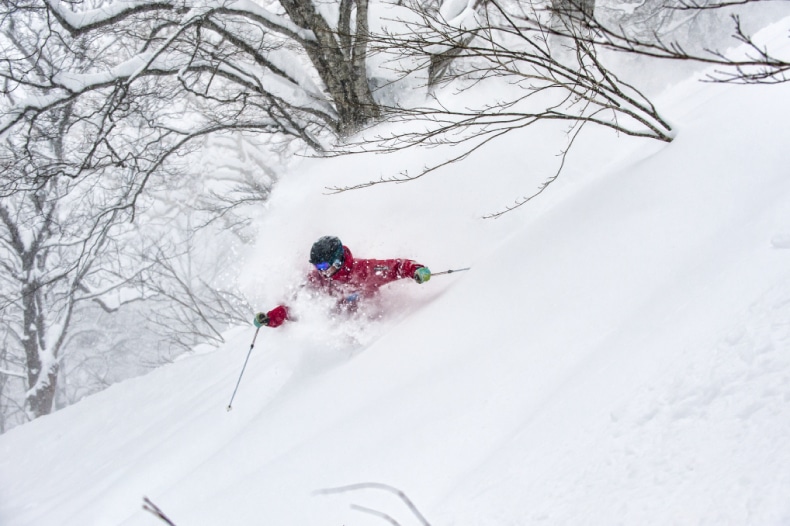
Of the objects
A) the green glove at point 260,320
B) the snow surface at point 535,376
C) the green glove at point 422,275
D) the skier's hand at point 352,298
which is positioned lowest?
the snow surface at point 535,376

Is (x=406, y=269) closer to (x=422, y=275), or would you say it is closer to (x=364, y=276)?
(x=422, y=275)

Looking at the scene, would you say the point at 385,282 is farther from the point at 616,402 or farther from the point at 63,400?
the point at 63,400

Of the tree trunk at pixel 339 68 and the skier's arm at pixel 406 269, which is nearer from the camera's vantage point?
the skier's arm at pixel 406 269

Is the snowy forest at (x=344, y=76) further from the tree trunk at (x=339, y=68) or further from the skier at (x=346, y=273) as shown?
the skier at (x=346, y=273)

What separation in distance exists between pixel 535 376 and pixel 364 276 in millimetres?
3134

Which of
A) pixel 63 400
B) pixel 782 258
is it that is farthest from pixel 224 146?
pixel 782 258

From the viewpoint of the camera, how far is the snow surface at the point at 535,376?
1543 millimetres

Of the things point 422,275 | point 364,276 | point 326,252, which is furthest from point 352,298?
point 422,275

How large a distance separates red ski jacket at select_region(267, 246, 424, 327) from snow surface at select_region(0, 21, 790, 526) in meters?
0.34

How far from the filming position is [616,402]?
182 cm

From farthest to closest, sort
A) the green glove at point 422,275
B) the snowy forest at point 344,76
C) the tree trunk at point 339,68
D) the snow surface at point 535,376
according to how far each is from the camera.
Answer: the tree trunk at point 339,68
the green glove at point 422,275
the snowy forest at point 344,76
the snow surface at point 535,376

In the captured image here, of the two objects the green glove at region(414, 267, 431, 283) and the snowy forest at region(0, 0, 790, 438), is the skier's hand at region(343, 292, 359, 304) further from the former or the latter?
the snowy forest at region(0, 0, 790, 438)

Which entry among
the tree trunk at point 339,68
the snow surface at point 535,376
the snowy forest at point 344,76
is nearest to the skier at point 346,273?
the snow surface at point 535,376

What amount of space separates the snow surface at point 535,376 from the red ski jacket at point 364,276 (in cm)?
34
